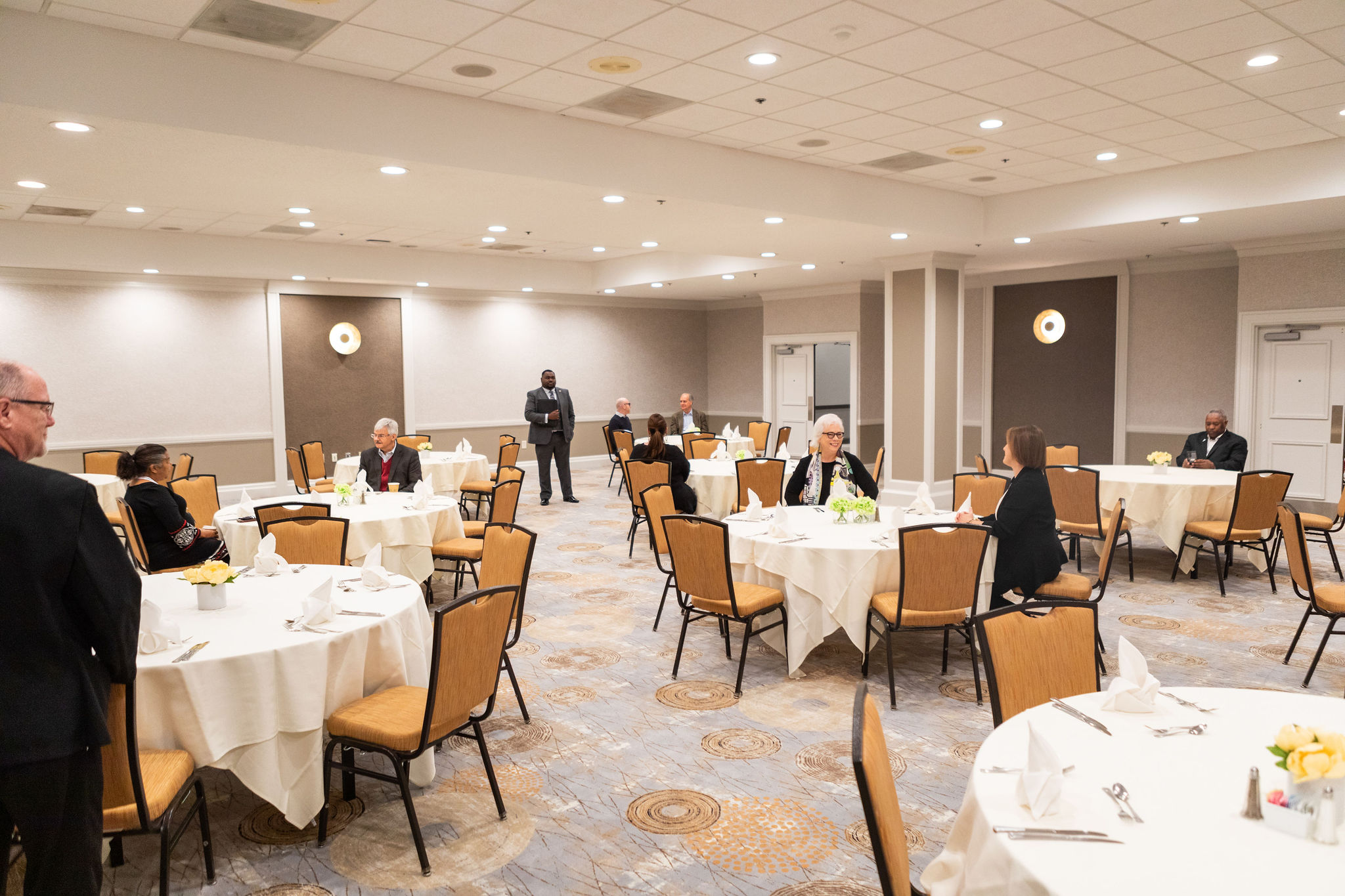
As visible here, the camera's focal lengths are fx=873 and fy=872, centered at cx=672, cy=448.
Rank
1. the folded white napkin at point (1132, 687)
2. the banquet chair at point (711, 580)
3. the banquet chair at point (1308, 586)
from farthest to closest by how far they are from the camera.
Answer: the banquet chair at point (711, 580) < the banquet chair at point (1308, 586) < the folded white napkin at point (1132, 687)

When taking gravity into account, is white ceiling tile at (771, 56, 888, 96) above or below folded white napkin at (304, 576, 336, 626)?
above

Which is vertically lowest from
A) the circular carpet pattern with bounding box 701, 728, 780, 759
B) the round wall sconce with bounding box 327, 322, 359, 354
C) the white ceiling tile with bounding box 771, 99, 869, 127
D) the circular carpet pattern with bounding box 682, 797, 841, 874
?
the circular carpet pattern with bounding box 682, 797, 841, 874

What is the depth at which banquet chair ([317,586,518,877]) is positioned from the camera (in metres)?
3.04

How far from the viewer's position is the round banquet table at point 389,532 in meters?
5.64

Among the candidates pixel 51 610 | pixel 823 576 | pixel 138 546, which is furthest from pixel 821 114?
pixel 51 610

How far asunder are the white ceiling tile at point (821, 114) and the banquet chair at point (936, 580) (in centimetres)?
327

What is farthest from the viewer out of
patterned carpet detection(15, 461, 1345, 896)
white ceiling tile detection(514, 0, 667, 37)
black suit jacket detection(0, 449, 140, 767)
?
white ceiling tile detection(514, 0, 667, 37)

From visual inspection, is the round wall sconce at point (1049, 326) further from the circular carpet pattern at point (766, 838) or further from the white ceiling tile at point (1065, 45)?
the circular carpet pattern at point (766, 838)

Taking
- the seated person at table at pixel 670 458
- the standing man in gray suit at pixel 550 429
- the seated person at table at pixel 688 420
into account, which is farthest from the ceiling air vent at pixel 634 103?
the seated person at table at pixel 688 420

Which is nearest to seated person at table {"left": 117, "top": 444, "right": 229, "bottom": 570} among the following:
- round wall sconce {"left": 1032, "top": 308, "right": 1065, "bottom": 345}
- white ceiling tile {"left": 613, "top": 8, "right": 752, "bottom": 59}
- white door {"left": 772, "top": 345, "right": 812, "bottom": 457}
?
white ceiling tile {"left": 613, "top": 8, "right": 752, "bottom": 59}

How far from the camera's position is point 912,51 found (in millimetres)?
5129

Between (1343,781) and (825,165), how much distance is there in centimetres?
726

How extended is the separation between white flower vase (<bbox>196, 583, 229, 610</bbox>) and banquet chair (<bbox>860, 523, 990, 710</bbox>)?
3.14 metres

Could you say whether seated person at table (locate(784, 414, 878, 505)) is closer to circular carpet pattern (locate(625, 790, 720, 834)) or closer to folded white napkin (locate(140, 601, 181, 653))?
circular carpet pattern (locate(625, 790, 720, 834))
